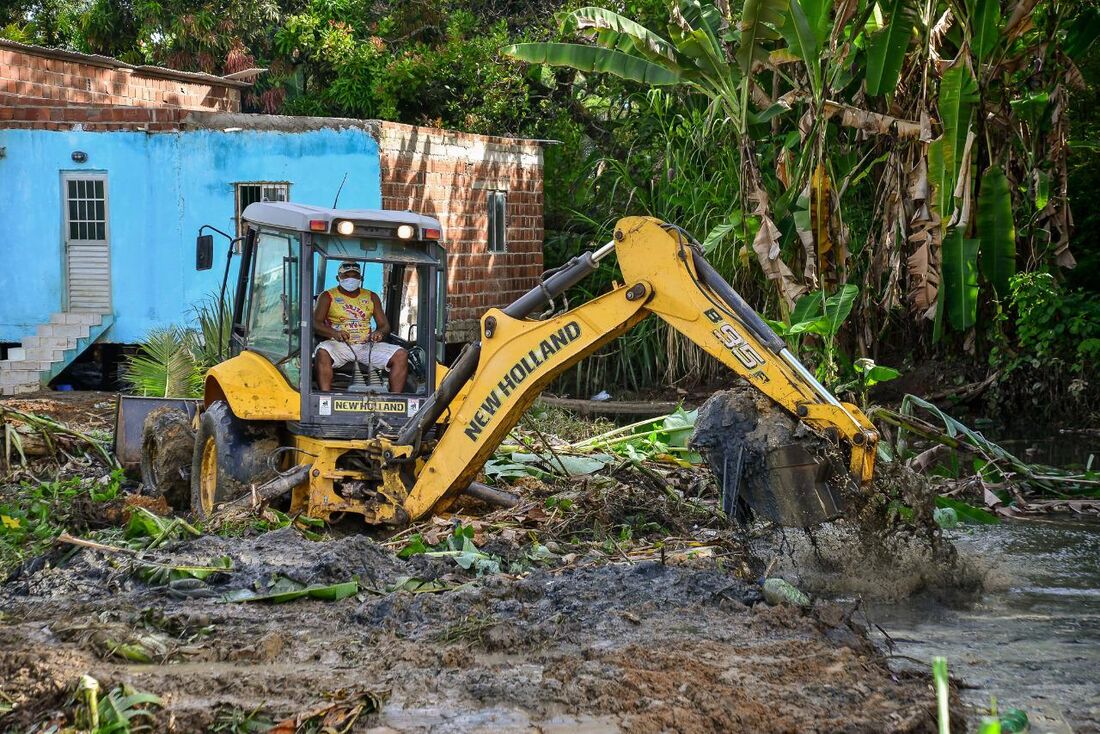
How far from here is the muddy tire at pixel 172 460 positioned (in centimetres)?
977

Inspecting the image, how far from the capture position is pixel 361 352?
8.54m

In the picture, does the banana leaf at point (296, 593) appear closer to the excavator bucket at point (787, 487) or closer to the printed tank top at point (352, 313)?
the excavator bucket at point (787, 487)

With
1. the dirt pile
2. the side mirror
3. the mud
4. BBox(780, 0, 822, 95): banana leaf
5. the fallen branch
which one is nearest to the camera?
the mud

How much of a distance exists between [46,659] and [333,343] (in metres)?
3.56

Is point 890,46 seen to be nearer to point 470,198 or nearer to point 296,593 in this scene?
point 470,198

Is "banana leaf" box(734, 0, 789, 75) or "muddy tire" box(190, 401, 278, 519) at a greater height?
"banana leaf" box(734, 0, 789, 75)

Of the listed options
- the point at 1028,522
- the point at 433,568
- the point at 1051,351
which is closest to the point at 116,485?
the point at 433,568

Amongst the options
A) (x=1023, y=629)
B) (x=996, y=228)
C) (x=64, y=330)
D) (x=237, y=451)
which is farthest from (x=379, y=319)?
(x=64, y=330)

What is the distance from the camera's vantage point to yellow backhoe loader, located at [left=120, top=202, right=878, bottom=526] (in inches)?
262

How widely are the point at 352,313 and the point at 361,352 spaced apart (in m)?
0.27

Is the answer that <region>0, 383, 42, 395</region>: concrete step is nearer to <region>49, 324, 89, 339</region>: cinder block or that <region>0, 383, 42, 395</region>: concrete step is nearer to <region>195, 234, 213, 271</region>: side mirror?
<region>49, 324, 89, 339</region>: cinder block

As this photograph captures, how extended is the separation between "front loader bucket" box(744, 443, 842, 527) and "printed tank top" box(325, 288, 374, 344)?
3115 millimetres

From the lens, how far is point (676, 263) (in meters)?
6.96

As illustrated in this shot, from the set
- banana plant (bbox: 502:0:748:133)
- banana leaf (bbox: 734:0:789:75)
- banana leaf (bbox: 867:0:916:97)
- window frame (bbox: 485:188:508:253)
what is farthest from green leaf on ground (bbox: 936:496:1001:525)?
window frame (bbox: 485:188:508:253)
